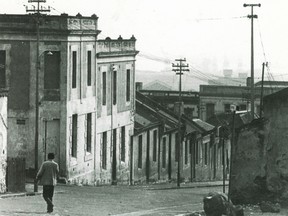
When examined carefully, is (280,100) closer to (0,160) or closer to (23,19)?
(0,160)

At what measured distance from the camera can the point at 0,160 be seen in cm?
2533

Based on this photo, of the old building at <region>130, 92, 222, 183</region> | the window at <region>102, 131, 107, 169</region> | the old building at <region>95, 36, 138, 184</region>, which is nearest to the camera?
the old building at <region>95, 36, 138, 184</region>

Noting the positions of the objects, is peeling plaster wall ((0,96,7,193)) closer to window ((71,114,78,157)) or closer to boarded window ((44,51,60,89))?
boarded window ((44,51,60,89))

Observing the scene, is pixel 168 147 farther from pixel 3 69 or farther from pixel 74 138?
pixel 3 69

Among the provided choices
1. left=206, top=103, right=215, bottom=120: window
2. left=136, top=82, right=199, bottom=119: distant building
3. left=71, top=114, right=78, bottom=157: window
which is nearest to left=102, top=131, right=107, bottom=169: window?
left=71, top=114, right=78, bottom=157: window

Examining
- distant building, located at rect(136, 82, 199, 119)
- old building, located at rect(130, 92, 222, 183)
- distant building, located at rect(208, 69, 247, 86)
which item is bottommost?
old building, located at rect(130, 92, 222, 183)

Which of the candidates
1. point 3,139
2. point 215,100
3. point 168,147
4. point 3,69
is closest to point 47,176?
point 3,139

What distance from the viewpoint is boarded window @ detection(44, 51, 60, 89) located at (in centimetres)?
3806

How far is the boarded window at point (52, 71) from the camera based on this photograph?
38062mm

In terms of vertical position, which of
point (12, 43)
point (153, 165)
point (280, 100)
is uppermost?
point (12, 43)

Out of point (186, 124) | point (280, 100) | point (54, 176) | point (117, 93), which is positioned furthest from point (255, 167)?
point (186, 124)

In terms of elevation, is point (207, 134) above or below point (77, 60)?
below

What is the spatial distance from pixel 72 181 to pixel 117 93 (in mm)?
9419

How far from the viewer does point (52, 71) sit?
126 feet
